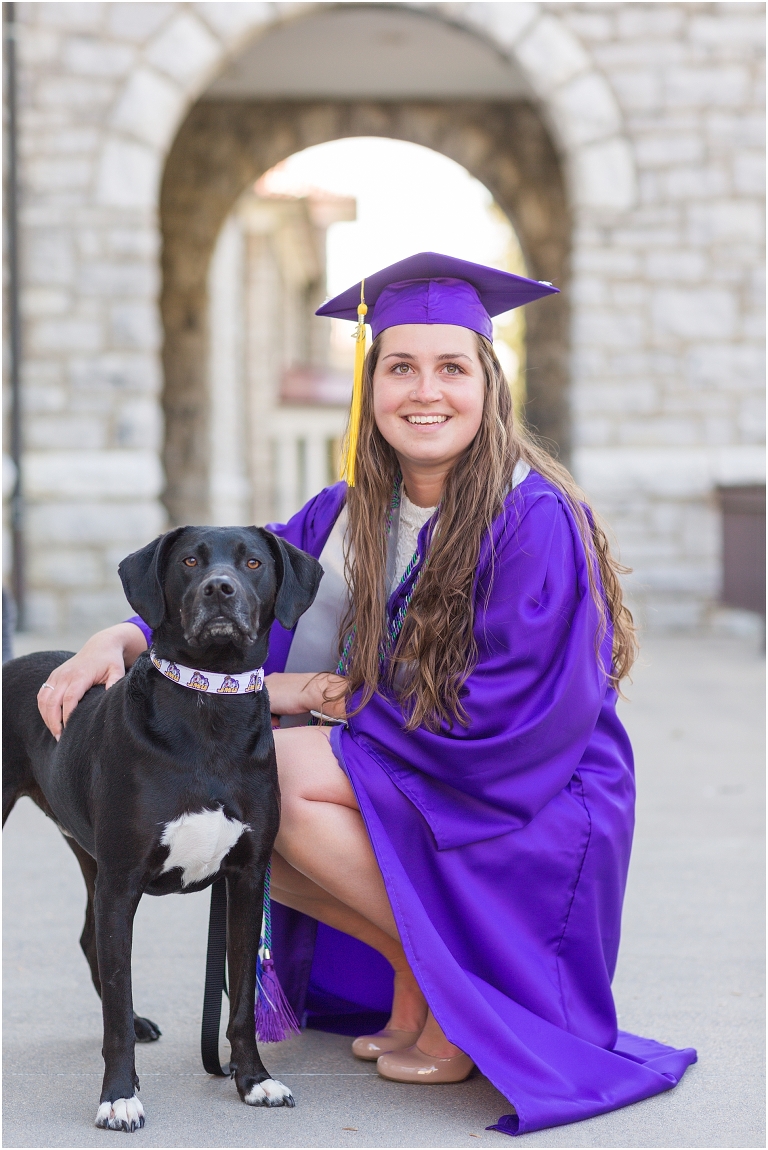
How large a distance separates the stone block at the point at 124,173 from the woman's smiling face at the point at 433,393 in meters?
6.61

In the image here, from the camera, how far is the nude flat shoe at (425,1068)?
8.04ft

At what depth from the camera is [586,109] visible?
29.1ft

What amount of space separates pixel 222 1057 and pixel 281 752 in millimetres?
658

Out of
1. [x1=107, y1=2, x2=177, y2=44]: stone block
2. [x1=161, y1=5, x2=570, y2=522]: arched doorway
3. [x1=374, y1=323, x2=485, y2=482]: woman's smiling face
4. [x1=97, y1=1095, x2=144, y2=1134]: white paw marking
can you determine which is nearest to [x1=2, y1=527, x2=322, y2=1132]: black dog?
[x1=97, y1=1095, x2=144, y2=1134]: white paw marking

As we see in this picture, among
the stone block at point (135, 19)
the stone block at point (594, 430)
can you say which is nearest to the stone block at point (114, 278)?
the stone block at point (135, 19)

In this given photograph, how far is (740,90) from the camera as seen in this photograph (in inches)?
355

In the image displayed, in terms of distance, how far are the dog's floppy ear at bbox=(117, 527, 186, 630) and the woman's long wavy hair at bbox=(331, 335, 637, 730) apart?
19.3 inches

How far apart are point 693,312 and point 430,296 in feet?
22.6

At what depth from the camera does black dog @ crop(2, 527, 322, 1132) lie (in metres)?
2.21

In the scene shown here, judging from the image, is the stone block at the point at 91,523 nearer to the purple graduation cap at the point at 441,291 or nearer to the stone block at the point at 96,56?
the stone block at the point at 96,56

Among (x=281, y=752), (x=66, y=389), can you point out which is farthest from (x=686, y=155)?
(x=281, y=752)

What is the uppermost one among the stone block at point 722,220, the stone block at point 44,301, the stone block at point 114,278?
the stone block at point 722,220

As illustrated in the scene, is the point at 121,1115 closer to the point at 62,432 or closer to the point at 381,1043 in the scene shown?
the point at 381,1043

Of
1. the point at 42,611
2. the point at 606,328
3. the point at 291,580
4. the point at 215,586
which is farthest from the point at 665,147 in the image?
the point at 215,586
